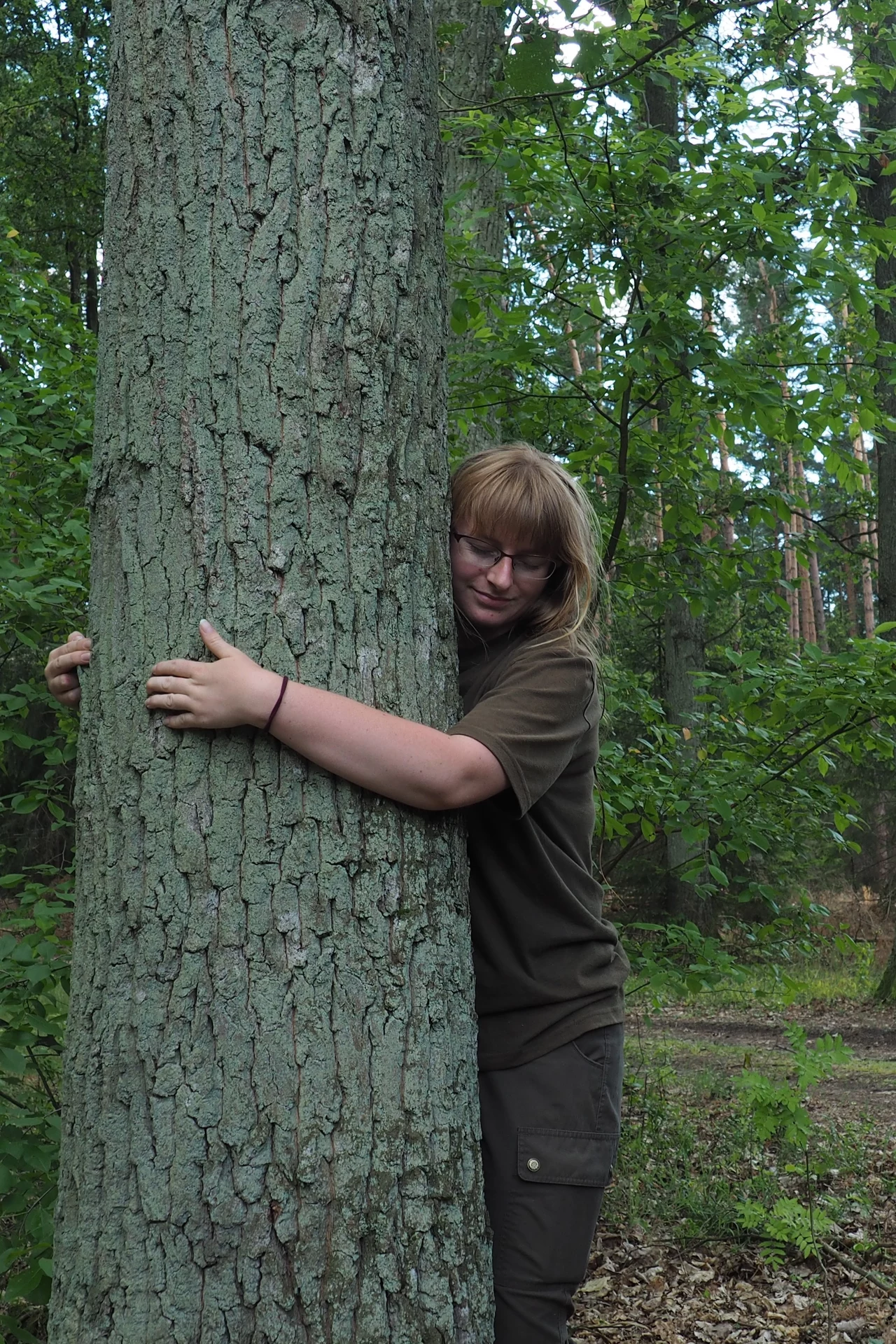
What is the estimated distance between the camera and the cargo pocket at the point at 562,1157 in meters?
1.87

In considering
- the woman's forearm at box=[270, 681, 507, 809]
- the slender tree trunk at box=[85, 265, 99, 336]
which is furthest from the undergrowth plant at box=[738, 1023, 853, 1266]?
the slender tree trunk at box=[85, 265, 99, 336]

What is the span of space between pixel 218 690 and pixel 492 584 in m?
0.70

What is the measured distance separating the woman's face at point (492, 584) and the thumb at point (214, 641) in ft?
1.91

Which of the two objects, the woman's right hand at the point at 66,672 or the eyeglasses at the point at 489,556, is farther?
the eyeglasses at the point at 489,556

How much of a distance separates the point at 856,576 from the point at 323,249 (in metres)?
10.3

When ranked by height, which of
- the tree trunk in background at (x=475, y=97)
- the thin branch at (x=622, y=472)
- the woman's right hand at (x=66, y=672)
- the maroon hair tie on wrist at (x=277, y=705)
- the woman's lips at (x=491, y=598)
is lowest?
the maroon hair tie on wrist at (x=277, y=705)

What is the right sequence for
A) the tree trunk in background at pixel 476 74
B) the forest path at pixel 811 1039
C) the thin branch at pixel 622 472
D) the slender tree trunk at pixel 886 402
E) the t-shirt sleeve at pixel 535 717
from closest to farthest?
the t-shirt sleeve at pixel 535 717
the thin branch at pixel 622 472
the tree trunk in background at pixel 476 74
the forest path at pixel 811 1039
the slender tree trunk at pixel 886 402

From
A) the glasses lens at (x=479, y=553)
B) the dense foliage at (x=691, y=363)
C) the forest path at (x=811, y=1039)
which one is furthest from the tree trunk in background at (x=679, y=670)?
the glasses lens at (x=479, y=553)

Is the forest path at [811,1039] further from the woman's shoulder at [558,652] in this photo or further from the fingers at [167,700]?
the fingers at [167,700]

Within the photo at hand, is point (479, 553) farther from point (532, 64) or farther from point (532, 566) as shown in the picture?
point (532, 64)

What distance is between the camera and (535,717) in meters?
1.85

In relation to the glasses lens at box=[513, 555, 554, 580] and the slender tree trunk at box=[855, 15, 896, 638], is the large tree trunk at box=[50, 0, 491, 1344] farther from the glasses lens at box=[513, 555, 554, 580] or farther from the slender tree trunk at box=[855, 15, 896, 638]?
the slender tree trunk at box=[855, 15, 896, 638]

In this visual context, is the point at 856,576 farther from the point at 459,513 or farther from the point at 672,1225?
the point at 459,513

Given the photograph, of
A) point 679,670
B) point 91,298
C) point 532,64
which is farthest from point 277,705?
point 91,298
